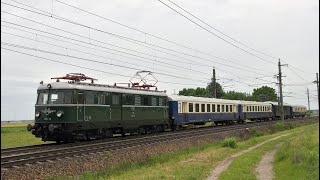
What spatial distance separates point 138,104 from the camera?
89.9ft

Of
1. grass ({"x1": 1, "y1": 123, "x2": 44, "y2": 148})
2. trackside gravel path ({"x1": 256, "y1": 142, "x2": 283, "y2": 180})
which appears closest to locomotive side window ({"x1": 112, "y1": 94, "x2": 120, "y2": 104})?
grass ({"x1": 1, "y1": 123, "x2": 44, "y2": 148})

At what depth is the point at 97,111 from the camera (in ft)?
75.5

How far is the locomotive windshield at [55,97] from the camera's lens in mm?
21572

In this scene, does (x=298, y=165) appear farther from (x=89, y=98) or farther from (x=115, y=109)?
(x=115, y=109)

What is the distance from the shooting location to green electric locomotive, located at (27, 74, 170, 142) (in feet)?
70.0

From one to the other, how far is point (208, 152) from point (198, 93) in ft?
311

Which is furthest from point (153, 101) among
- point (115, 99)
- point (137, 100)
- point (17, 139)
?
point (17, 139)

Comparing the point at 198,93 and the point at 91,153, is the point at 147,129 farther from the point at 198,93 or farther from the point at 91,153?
the point at 198,93

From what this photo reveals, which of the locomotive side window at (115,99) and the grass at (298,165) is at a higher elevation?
the locomotive side window at (115,99)

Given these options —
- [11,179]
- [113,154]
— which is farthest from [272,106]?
[11,179]

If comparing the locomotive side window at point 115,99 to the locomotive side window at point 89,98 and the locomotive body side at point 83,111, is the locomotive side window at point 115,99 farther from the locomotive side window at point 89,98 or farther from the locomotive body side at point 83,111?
the locomotive side window at point 89,98

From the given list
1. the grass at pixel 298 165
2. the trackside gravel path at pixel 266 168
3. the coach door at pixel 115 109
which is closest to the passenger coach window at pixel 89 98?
the coach door at pixel 115 109

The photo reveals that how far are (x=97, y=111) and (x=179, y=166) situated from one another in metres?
8.43

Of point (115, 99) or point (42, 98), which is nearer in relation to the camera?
point (42, 98)
